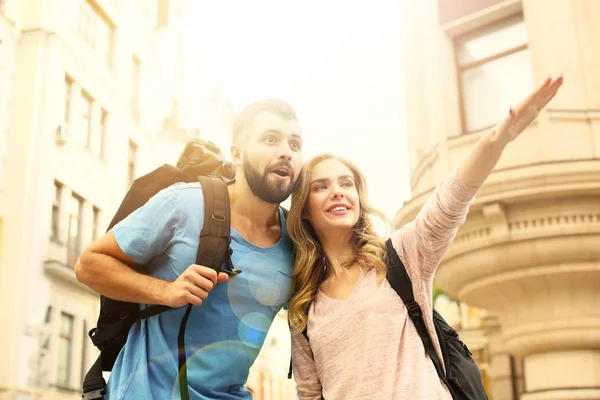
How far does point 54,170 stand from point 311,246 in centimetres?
1355

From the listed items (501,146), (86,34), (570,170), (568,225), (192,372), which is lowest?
(192,372)

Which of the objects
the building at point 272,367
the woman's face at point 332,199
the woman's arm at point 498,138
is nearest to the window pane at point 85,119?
the building at point 272,367

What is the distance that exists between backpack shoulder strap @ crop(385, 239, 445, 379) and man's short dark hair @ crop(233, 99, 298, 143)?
0.62m

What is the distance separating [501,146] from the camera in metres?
2.46

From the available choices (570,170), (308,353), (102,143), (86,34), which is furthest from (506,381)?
(86,34)

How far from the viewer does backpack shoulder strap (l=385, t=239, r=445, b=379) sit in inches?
100

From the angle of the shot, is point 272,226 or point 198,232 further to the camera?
point 272,226

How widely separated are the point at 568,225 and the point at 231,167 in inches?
173

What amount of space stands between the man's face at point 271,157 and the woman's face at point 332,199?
0.54 ft

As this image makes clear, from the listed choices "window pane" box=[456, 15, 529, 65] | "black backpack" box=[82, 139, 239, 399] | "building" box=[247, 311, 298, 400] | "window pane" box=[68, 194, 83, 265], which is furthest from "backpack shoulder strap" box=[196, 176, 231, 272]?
"building" box=[247, 311, 298, 400]

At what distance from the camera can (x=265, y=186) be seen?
266cm

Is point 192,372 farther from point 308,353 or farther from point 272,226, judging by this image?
point 272,226

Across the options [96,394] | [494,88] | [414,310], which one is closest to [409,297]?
[414,310]

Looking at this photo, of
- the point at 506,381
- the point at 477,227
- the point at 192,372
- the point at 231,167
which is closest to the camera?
the point at 192,372
